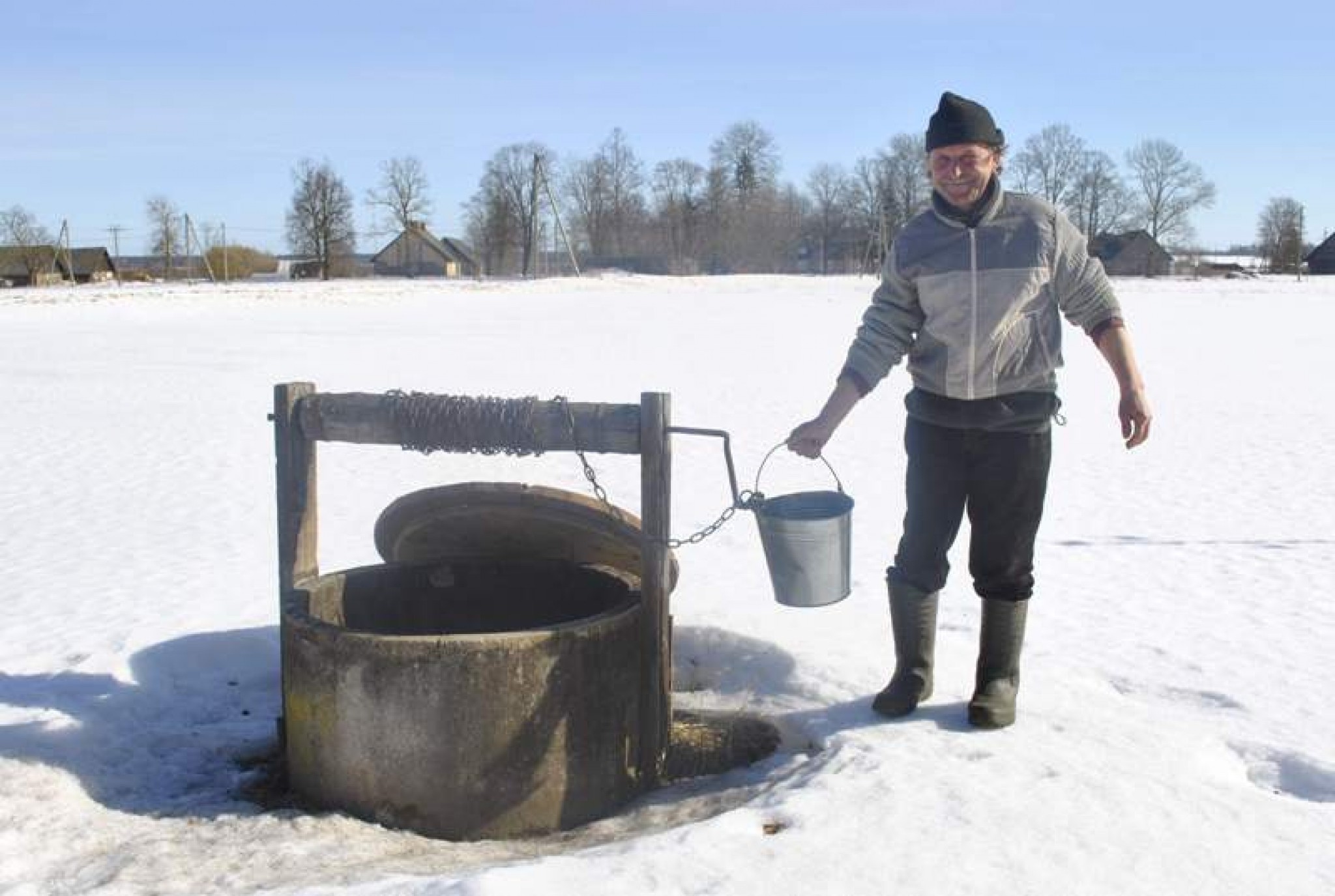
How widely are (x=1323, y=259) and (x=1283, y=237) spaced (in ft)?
13.9

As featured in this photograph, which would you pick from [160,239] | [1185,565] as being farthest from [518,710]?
[160,239]

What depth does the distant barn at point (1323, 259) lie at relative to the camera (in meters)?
87.9

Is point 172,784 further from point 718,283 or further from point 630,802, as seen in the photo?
point 718,283

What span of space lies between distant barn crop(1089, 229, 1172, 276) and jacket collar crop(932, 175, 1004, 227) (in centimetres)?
8132

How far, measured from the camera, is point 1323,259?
292ft

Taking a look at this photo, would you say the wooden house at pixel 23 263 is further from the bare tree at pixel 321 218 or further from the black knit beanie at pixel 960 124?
the black knit beanie at pixel 960 124

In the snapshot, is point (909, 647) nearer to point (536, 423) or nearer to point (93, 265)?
point (536, 423)

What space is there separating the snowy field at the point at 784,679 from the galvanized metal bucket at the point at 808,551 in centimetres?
47

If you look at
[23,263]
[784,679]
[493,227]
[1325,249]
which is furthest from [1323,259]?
[784,679]

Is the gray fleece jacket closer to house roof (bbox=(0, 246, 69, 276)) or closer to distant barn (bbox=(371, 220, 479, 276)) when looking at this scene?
house roof (bbox=(0, 246, 69, 276))

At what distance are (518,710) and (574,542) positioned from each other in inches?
39.2

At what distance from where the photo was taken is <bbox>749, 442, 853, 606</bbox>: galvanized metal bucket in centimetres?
395

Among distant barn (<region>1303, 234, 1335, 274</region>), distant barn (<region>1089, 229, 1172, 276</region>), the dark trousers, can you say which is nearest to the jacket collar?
the dark trousers

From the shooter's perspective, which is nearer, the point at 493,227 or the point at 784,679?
the point at 784,679
